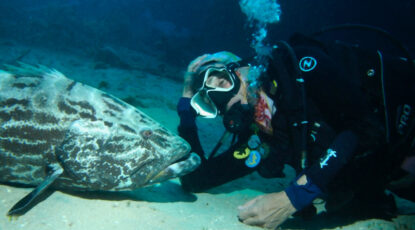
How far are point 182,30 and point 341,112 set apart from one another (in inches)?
1001

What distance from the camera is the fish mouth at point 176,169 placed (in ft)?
7.47

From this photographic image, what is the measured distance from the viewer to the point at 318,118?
2.53 metres

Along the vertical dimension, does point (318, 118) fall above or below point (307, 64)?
below

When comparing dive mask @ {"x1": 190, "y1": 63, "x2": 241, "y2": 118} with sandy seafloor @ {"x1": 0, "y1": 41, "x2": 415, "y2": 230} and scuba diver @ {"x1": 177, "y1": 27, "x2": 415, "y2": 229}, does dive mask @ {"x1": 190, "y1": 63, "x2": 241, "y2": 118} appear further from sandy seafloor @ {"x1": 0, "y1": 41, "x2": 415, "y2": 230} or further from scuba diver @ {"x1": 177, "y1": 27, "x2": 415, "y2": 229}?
sandy seafloor @ {"x1": 0, "y1": 41, "x2": 415, "y2": 230}

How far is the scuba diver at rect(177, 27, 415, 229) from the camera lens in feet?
7.18

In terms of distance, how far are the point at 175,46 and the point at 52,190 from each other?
1849 centimetres

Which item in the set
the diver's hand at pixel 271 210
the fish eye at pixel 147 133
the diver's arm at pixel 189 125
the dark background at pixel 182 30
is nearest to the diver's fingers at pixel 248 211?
the diver's hand at pixel 271 210

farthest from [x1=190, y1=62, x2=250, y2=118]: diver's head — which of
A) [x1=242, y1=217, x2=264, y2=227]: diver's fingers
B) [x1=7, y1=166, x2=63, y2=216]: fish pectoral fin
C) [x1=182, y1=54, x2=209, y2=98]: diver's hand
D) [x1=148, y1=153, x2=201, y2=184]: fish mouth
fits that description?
[x1=7, y1=166, x2=63, y2=216]: fish pectoral fin

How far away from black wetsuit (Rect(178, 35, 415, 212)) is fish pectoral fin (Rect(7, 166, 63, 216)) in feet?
8.14

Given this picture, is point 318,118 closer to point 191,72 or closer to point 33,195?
point 191,72

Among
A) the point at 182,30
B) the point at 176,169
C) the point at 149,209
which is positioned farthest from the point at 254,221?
the point at 182,30

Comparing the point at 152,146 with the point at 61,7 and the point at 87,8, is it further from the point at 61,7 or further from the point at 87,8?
the point at 87,8

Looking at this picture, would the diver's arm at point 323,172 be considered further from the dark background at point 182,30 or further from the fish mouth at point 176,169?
the dark background at point 182,30

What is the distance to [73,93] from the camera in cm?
237
